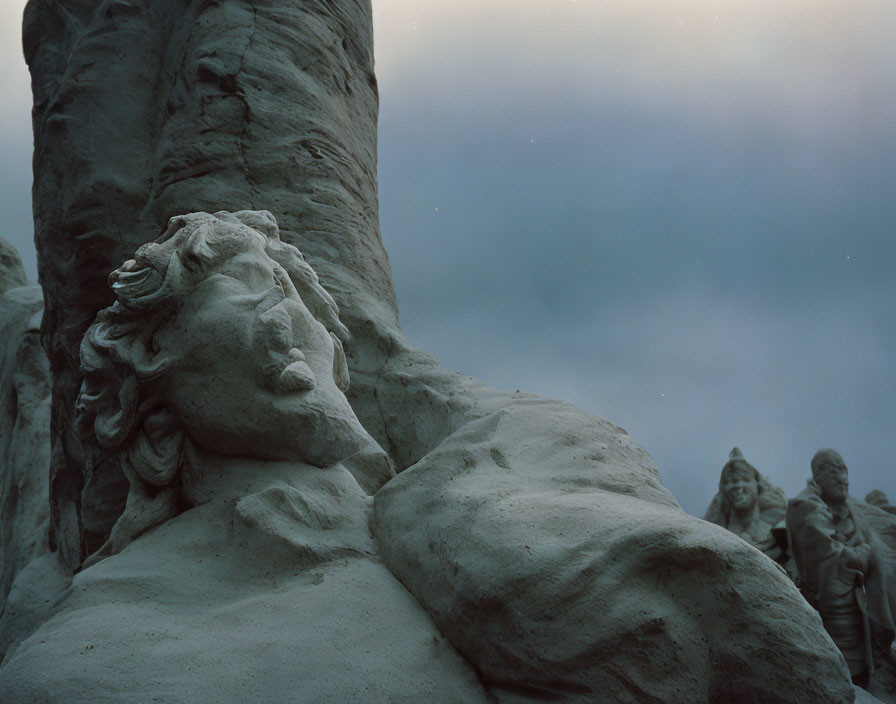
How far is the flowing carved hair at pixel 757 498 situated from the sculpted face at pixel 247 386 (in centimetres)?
899

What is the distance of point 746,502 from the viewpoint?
1034 cm

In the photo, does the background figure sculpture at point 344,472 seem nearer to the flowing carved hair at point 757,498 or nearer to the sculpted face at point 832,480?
the sculpted face at point 832,480

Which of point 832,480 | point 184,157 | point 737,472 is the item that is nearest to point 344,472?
point 184,157

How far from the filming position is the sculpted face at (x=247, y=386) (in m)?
2.39

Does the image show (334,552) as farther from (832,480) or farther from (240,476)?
(832,480)

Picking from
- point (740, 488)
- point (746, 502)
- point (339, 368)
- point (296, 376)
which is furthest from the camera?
point (740, 488)

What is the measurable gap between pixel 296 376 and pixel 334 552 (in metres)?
0.49

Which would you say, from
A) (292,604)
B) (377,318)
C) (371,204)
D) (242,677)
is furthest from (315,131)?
(242,677)

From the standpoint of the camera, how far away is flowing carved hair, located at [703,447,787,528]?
10.6m

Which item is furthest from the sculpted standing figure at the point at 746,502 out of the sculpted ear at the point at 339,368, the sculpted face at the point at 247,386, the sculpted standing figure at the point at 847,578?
the sculpted face at the point at 247,386

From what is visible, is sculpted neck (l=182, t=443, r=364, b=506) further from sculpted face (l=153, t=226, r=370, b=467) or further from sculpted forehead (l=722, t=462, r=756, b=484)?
sculpted forehead (l=722, t=462, r=756, b=484)

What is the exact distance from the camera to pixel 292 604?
198cm

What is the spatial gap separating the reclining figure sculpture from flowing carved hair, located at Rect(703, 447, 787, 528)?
8.63m

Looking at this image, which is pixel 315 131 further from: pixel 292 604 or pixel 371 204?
pixel 292 604
